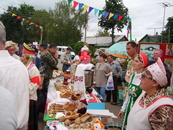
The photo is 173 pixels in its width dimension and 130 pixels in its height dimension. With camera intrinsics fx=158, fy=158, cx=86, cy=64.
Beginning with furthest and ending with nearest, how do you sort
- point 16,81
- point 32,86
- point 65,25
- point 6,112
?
1. point 65,25
2. point 32,86
3. point 16,81
4. point 6,112

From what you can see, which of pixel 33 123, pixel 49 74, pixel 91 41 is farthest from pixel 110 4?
pixel 91 41

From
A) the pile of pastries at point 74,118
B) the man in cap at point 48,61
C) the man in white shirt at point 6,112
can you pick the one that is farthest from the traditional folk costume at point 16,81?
the man in cap at point 48,61

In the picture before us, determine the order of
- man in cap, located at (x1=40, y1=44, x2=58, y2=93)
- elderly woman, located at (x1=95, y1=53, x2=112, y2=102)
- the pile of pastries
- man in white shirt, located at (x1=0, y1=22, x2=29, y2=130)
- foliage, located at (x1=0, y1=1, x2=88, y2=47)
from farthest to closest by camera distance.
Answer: foliage, located at (x1=0, y1=1, x2=88, y2=47)
elderly woman, located at (x1=95, y1=53, x2=112, y2=102)
man in cap, located at (x1=40, y1=44, x2=58, y2=93)
the pile of pastries
man in white shirt, located at (x1=0, y1=22, x2=29, y2=130)

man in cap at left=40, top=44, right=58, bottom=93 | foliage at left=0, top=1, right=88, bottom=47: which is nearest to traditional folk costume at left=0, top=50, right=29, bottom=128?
man in cap at left=40, top=44, right=58, bottom=93

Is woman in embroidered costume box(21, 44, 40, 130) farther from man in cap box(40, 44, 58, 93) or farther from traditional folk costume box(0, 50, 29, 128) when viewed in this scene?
traditional folk costume box(0, 50, 29, 128)

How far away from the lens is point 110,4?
63.1ft

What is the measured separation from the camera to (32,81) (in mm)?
2791

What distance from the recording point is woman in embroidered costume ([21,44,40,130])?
9.06ft

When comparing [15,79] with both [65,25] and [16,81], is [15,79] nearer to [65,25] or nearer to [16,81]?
[16,81]

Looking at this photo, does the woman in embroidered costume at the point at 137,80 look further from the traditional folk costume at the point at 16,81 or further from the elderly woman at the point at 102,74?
the elderly woman at the point at 102,74

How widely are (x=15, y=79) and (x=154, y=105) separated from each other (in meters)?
1.18

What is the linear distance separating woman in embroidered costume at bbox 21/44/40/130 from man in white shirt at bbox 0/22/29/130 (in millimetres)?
1255

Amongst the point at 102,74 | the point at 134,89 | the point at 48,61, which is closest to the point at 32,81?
the point at 48,61

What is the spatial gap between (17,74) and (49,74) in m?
2.99
